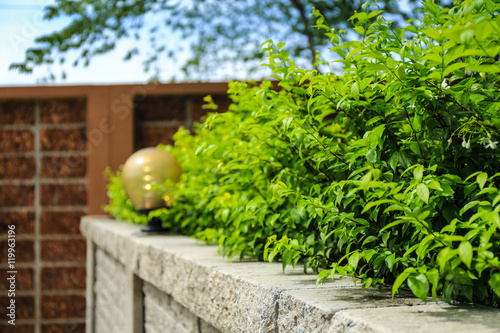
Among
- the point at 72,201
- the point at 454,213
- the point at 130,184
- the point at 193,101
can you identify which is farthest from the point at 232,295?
the point at 72,201

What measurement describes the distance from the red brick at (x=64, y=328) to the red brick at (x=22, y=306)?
0.21 m

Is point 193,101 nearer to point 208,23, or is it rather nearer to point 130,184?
point 130,184

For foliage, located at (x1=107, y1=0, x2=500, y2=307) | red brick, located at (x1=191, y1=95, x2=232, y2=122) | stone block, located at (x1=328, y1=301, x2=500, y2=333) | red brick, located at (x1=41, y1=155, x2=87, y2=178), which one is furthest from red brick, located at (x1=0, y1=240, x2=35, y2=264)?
stone block, located at (x1=328, y1=301, x2=500, y2=333)

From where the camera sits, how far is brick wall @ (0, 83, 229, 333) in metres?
5.54

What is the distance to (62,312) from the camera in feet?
A: 18.3

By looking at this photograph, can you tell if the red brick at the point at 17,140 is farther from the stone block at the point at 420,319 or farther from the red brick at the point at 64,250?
the stone block at the point at 420,319

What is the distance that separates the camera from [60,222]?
567 cm

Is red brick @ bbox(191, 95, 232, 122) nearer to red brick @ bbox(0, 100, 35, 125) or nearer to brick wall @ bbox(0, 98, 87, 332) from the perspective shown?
brick wall @ bbox(0, 98, 87, 332)

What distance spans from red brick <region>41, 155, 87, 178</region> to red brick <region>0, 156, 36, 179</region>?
0.13 meters

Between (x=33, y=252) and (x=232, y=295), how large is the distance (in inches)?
181

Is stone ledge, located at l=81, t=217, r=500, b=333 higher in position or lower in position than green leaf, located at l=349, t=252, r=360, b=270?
lower

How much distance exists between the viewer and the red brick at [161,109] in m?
5.59

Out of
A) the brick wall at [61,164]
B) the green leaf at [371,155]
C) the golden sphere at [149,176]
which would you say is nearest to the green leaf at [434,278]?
the green leaf at [371,155]

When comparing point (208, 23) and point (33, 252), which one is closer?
point (33, 252)
